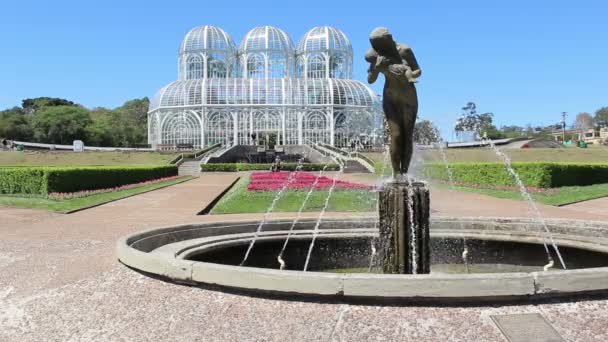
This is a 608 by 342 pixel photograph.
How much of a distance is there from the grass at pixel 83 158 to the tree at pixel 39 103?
1902 inches

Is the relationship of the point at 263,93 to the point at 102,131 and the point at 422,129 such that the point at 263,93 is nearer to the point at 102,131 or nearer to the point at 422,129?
the point at 102,131

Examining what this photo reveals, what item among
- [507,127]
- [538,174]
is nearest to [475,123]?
[507,127]

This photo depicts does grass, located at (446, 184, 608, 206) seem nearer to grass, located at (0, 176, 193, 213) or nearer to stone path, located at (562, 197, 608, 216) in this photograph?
stone path, located at (562, 197, 608, 216)

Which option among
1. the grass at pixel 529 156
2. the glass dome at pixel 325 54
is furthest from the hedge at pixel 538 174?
the glass dome at pixel 325 54

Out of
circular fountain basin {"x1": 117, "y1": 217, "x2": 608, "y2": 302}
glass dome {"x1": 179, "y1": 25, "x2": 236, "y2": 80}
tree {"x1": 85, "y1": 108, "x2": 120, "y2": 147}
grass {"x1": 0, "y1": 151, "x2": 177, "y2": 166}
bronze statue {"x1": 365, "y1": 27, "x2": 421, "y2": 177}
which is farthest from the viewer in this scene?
tree {"x1": 85, "y1": 108, "x2": 120, "y2": 147}

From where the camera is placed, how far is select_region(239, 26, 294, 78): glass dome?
69.0 meters

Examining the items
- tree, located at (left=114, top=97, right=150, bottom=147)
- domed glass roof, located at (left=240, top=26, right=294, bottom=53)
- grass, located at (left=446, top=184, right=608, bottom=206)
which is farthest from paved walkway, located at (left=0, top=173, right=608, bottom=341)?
tree, located at (left=114, top=97, right=150, bottom=147)

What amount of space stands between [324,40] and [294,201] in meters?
54.5

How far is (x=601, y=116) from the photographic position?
410ft

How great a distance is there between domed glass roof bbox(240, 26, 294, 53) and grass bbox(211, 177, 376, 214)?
51.8m

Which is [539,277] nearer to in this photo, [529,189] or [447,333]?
[447,333]

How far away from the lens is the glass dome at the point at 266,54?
2717 inches

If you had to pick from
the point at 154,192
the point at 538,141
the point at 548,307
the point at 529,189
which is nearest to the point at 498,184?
the point at 529,189

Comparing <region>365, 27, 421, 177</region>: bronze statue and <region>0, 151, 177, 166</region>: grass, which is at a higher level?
<region>365, 27, 421, 177</region>: bronze statue
